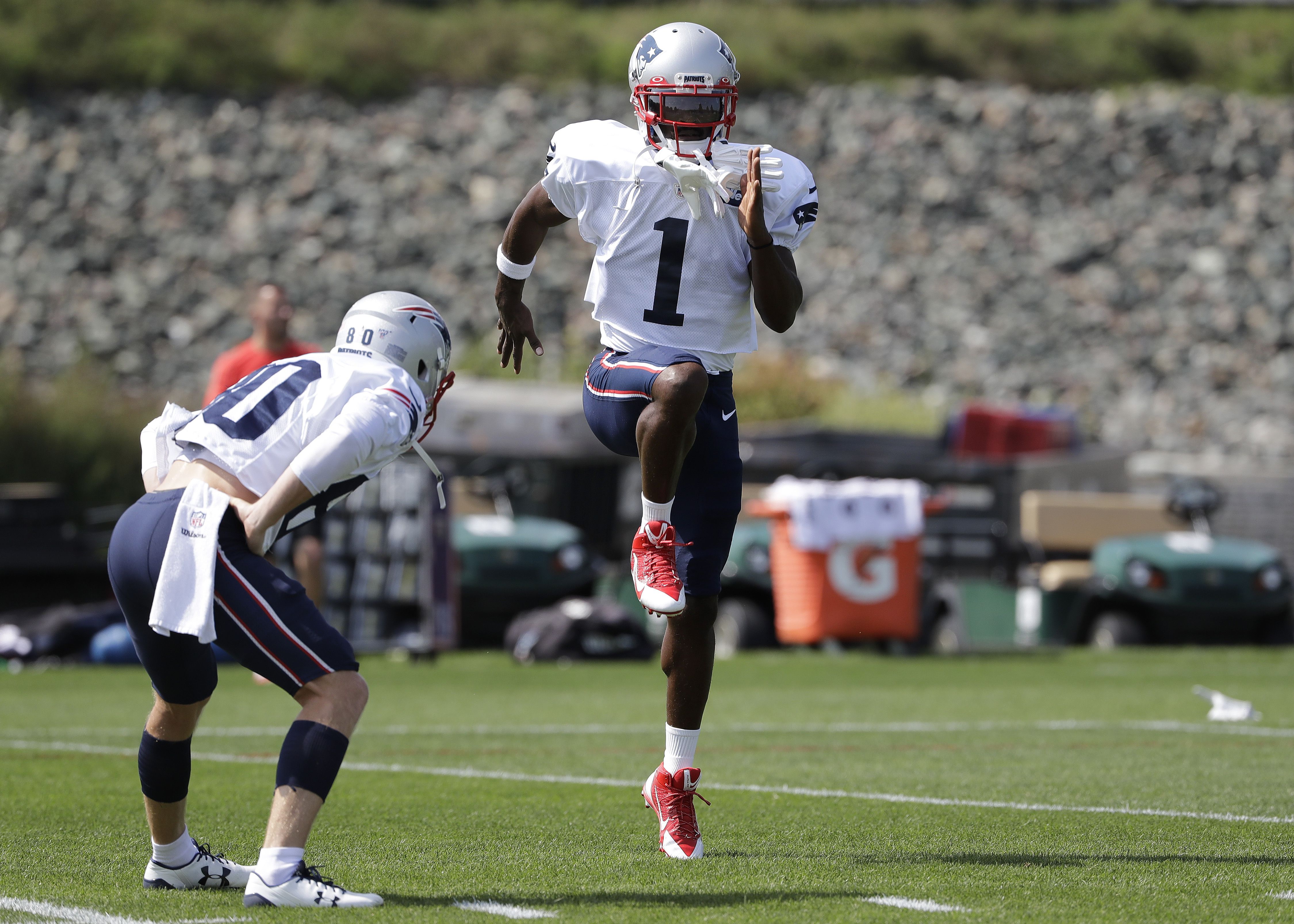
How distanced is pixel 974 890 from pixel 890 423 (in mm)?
24571

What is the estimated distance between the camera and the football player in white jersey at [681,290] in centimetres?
485

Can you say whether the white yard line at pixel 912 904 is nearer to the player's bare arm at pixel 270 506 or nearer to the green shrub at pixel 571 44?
the player's bare arm at pixel 270 506

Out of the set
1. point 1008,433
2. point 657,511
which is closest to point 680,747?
point 657,511

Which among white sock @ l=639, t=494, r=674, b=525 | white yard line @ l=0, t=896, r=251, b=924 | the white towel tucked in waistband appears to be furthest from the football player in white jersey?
white yard line @ l=0, t=896, r=251, b=924

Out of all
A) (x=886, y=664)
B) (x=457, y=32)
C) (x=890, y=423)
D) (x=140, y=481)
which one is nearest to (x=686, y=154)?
(x=886, y=664)

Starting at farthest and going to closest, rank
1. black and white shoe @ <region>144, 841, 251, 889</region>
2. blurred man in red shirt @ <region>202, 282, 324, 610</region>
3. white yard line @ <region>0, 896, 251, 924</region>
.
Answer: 1. blurred man in red shirt @ <region>202, 282, 324, 610</region>
2. black and white shoe @ <region>144, 841, 251, 889</region>
3. white yard line @ <region>0, 896, 251, 924</region>

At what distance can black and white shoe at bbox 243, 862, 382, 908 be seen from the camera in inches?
150

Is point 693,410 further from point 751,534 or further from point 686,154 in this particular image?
point 751,534

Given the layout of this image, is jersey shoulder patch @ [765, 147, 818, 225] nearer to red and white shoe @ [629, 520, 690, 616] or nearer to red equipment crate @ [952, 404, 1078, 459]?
red and white shoe @ [629, 520, 690, 616]

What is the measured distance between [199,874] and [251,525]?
3.10 feet

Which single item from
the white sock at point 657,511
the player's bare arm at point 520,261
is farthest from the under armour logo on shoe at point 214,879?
the player's bare arm at point 520,261

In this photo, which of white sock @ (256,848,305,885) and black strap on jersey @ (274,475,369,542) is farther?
black strap on jersey @ (274,475,369,542)

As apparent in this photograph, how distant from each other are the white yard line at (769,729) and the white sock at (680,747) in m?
3.07

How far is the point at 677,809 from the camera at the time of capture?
481cm
